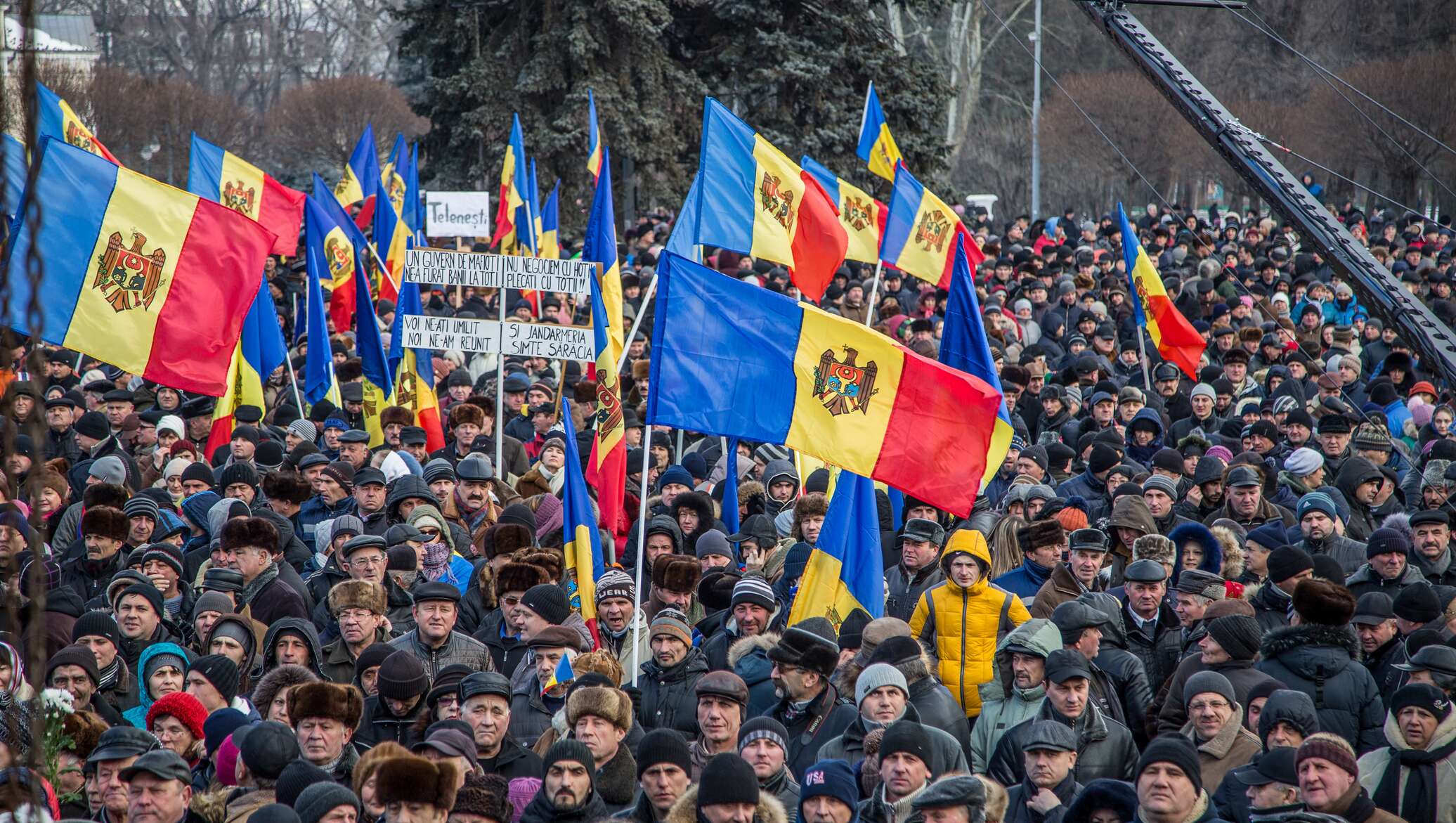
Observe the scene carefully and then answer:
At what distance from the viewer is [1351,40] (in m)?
43.9

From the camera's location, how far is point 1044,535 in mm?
8578

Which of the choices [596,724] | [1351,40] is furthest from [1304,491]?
[1351,40]

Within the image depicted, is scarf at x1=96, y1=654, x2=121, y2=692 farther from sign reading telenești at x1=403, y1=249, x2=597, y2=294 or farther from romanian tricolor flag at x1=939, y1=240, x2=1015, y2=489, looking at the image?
romanian tricolor flag at x1=939, y1=240, x2=1015, y2=489

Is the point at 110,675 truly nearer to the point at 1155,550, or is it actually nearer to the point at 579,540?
the point at 579,540

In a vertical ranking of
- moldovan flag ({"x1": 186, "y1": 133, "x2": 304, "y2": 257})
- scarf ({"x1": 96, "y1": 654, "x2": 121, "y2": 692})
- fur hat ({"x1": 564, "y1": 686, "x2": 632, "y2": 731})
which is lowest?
scarf ({"x1": 96, "y1": 654, "x2": 121, "y2": 692})

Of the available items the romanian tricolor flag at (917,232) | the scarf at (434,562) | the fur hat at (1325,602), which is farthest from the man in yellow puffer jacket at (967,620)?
the romanian tricolor flag at (917,232)

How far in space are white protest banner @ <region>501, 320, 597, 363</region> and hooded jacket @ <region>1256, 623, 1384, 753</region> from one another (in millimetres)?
4976

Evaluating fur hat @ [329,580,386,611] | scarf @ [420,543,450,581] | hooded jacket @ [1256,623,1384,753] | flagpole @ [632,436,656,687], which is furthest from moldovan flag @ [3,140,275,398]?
hooded jacket @ [1256,623,1384,753]

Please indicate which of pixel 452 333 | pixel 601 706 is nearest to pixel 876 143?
pixel 452 333

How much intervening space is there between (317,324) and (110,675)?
225 inches

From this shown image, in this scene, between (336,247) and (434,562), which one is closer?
(434,562)

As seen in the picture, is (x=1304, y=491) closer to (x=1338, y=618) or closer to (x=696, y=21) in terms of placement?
(x=1338, y=618)

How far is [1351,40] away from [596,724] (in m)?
42.6

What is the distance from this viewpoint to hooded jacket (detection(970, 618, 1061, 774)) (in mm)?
6730
